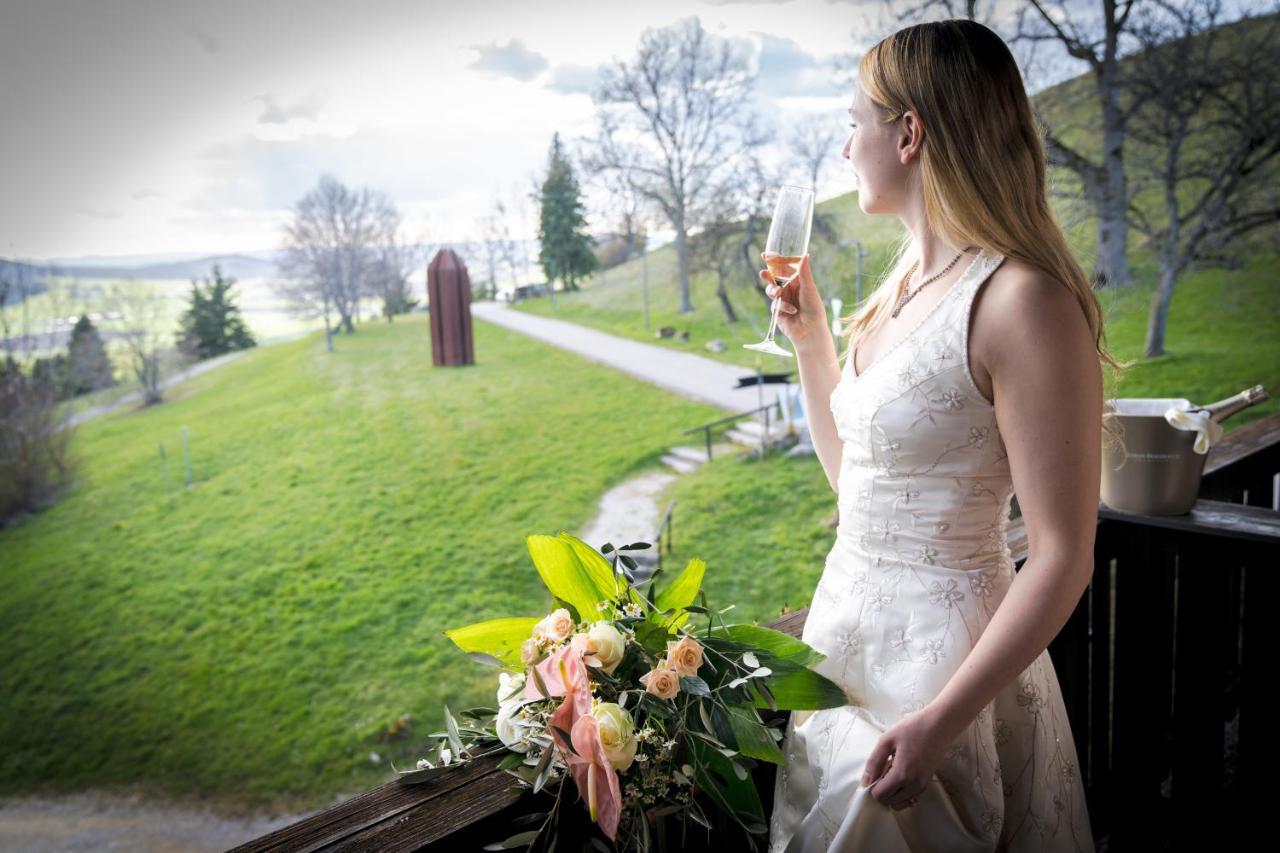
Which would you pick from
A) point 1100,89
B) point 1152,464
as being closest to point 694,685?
point 1152,464

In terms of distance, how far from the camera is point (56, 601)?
2.80 metres

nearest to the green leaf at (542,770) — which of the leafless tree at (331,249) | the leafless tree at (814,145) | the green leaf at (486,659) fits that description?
the green leaf at (486,659)

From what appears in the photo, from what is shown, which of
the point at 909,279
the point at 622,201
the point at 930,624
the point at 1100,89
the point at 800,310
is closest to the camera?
the point at 930,624

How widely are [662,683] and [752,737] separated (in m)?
0.09

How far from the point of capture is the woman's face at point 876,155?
2.90ft

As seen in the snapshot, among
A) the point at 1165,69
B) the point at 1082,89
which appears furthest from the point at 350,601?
the point at 1165,69

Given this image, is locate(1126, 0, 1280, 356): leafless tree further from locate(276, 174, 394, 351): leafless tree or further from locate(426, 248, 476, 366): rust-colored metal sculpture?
locate(276, 174, 394, 351): leafless tree

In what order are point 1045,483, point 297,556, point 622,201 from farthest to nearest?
1. point 622,201
2. point 297,556
3. point 1045,483

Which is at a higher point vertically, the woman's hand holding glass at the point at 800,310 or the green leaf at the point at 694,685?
the woman's hand holding glass at the point at 800,310

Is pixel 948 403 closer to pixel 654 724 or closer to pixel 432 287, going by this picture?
pixel 654 724

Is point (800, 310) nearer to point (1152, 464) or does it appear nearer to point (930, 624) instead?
point (930, 624)

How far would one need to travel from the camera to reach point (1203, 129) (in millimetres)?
3463

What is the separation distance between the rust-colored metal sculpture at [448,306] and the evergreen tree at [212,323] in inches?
26.2

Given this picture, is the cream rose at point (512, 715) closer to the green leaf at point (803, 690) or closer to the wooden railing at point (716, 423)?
the green leaf at point (803, 690)
